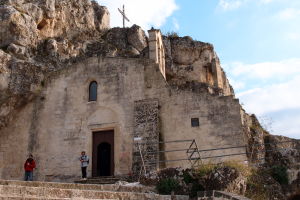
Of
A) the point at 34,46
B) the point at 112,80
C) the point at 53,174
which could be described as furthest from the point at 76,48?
the point at 53,174

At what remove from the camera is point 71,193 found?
10.3 metres

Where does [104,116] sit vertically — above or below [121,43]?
below

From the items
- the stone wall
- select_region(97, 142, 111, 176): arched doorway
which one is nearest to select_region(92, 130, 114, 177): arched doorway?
select_region(97, 142, 111, 176): arched doorway

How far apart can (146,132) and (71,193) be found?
24.9ft

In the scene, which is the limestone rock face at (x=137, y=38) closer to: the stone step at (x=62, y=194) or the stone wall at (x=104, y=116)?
the stone wall at (x=104, y=116)

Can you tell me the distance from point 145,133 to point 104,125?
2.40 m

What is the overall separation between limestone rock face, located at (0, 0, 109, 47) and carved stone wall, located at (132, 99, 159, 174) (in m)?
8.54

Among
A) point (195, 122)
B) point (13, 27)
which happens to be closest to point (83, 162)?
point (195, 122)

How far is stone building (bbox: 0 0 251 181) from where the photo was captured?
1719 centimetres

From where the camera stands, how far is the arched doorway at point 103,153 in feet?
60.6

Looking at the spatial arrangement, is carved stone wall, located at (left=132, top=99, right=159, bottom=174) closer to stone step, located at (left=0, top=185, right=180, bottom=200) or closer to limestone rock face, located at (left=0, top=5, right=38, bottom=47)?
stone step, located at (left=0, top=185, right=180, bottom=200)

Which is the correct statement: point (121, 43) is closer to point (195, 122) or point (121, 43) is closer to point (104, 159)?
point (104, 159)

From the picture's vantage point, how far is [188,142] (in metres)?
17.1

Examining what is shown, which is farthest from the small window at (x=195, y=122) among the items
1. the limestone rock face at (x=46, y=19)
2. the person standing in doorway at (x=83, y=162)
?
the limestone rock face at (x=46, y=19)
